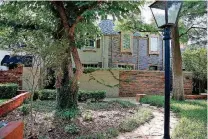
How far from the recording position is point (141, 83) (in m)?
21.1

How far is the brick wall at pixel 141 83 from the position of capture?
20.7m

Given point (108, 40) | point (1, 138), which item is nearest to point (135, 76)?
point (108, 40)

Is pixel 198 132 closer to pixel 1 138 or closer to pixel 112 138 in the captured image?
pixel 112 138

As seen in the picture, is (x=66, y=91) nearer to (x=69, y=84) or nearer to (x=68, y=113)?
(x=69, y=84)

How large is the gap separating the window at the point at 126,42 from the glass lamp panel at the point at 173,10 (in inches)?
764

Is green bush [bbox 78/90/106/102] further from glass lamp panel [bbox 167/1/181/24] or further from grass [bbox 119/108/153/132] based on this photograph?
glass lamp panel [bbox 167/1/181/24]

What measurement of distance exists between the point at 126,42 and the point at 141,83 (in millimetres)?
5054

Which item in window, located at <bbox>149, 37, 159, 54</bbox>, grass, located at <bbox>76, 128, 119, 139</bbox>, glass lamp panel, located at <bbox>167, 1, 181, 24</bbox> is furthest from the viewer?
window, located at <bbox>149, 37, 159, 54</bbox>

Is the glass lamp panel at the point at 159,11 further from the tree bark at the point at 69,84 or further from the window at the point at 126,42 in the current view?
the window at the point at 126,42

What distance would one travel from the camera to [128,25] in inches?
642

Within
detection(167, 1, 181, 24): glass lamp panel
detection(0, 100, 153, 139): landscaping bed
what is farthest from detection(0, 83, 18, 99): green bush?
detection(167, 1, 181, 24): glass lamp panel

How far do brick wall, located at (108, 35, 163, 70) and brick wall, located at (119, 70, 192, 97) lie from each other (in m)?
3.70

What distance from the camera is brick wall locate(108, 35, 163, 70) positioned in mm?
24403

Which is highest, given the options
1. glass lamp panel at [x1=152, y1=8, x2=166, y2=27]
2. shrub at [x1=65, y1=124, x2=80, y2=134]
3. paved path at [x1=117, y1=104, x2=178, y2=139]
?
glass lamp panel at [x1=152, y1=8, x2=166, y2=27]
